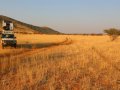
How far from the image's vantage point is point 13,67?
49.0ft

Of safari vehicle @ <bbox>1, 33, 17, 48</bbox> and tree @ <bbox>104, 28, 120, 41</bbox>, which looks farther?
tree @ <bbox>104, 28, 120, 41</bbox>

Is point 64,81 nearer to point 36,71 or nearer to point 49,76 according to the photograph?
point 49,76

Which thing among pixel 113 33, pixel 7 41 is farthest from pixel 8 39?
pixel 113 33

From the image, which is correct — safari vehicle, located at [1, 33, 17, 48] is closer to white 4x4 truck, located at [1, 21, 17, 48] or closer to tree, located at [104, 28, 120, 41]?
white 4x4 truck, located at [1, 21, 17, 48]

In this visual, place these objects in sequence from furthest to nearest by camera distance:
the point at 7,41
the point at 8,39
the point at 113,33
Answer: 1. the point at 113,33
2. the point at 8,39
3. the point at 7,41

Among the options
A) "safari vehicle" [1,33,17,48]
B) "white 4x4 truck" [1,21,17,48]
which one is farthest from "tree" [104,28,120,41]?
"safari vehicle" [1,33,17,48]

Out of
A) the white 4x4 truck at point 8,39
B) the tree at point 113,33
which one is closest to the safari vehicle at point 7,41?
the white 4x4 truck at point 8,39

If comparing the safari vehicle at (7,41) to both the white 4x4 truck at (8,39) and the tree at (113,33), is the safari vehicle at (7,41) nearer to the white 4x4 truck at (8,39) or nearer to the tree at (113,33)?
the white 4x4 truck at (8,39)

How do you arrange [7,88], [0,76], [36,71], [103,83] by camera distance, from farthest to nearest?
1. [36,71]
2. [0,76]
3. [103,83]
4. [7,88]

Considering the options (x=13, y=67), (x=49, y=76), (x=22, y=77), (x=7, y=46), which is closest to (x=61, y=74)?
(x=49, y=76)

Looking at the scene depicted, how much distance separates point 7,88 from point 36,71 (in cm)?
324

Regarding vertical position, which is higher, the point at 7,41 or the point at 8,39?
the point at 8,39

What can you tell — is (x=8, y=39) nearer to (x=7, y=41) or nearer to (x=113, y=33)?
(x=7, y=41)

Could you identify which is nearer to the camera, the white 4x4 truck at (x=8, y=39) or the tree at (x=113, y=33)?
the white 4x4 truck at (x=8, y=39)
